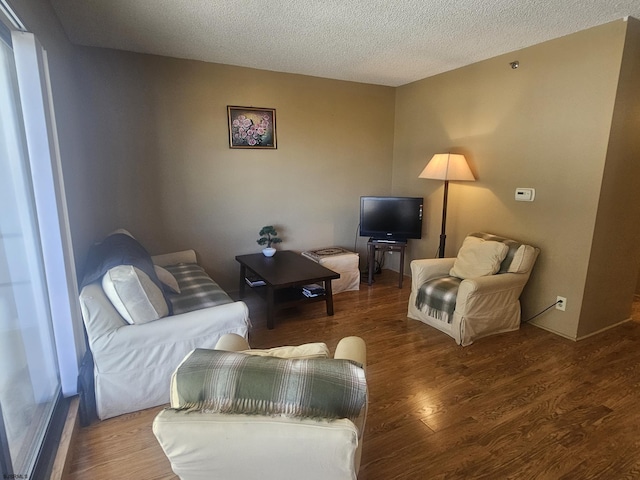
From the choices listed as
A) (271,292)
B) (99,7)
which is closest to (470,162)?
(271,292)

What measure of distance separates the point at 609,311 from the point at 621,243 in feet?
1.98

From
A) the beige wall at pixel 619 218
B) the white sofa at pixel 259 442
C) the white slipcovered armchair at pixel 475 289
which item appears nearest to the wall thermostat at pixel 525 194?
the white slipcovered armchair at pixel 475 289

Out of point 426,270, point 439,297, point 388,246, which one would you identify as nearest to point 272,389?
point 439,297

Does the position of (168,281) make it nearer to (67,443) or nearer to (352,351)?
(67,443)

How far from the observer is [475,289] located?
2801mm

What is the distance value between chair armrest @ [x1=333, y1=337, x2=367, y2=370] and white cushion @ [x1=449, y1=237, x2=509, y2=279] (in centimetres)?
193

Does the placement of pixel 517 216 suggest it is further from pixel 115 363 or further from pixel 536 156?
pixel 115 363

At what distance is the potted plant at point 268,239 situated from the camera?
383cm

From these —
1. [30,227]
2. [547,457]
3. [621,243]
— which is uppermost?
[30,227]

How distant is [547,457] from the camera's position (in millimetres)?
1776

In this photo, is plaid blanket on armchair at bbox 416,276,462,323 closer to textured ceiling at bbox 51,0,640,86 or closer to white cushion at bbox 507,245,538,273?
white cushion at bbox 507,245,538,273

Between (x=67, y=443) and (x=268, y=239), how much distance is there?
99.8 inches

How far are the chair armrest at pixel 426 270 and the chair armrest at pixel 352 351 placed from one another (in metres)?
1.81

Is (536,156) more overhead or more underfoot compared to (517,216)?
more overhead
